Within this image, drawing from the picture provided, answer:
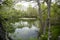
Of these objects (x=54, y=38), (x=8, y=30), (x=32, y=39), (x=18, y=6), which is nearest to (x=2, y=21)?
(x=8, y=30)

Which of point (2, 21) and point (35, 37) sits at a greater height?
point (2, 21)

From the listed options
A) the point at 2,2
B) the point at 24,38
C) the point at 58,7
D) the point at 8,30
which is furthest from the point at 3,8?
the point at 58,7

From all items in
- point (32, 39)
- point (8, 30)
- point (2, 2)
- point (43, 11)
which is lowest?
point (32, 39)

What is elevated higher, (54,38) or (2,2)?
(2,2)

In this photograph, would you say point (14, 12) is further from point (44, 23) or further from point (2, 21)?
point (44, 23)

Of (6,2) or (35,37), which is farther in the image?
(35,37)

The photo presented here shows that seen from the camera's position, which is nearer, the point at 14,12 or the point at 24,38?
the point at 14,12

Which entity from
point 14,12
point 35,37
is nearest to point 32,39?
point 35,37

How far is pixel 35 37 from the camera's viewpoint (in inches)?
203

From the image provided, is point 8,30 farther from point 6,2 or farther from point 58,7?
point 58,7

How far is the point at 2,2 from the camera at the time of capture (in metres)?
4.91

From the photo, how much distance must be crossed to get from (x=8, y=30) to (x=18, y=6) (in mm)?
765

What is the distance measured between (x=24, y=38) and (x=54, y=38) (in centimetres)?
85

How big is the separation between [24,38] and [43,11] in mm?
953
